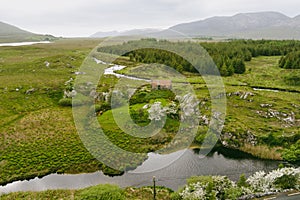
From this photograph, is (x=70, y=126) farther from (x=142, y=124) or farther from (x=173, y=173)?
(x=173, y=173)

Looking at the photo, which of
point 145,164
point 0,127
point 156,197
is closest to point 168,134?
point 145,164

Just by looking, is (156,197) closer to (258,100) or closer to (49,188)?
(49,188)

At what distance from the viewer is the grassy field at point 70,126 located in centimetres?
2606

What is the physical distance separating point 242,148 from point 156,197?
481 inches

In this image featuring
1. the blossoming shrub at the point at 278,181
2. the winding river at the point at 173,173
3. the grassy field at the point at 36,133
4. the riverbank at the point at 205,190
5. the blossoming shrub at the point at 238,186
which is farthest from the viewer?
the grassy field at the point at 36,133

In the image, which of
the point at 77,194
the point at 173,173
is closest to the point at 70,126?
the point at 77,194

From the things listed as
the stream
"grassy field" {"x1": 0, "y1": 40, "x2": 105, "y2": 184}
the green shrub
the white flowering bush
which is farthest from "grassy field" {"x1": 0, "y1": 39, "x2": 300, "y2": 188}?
the white flowering bush

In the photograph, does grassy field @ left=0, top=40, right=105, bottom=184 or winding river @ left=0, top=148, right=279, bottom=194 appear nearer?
winding river @ left=0, top=148, right=279, bottom=194

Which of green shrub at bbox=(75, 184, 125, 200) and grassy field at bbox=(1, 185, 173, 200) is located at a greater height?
green shrub at bbox=(75, 184, 125, 200)

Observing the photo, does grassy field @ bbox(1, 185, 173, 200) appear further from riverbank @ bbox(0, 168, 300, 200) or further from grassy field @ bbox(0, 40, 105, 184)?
grassy field @ bbox(0, 40, 105, 184)

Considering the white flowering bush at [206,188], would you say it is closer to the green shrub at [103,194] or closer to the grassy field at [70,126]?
the green shrub at [103,194]

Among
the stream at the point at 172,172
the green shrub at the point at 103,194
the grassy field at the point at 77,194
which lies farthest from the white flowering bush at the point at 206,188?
the green shrub at the point at 103,194

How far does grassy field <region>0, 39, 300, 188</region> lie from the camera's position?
2606 cm

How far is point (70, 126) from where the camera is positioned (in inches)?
1345
